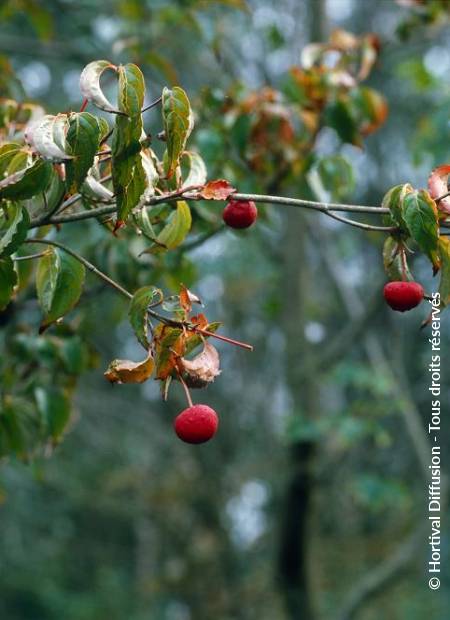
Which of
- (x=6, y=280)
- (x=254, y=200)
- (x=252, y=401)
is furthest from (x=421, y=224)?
(x=252, y=401)

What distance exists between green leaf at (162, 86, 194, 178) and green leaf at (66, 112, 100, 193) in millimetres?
109

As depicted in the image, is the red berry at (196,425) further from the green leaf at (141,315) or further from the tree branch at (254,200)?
the tree branch at (254,200)

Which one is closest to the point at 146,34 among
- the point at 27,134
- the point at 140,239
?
the point at 140,239

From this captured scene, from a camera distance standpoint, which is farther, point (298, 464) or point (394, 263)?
point (298, 464)

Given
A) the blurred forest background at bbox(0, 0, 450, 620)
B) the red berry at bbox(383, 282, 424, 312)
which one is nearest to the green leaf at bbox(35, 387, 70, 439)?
the blurred forest background at bbox(0, 0, 450, 620)

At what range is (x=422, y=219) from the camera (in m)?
0.97

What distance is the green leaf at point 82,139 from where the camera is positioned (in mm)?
964

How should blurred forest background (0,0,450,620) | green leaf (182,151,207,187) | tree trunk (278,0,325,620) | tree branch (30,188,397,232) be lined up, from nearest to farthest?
1. tree branch (30,188,397,232)
2. green leaf (182,151,207,187)
3. blurred forest background (0,0,450,620)
4. tree trunk (278,0,325,620)

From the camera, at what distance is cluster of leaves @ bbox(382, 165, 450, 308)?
0.97 m

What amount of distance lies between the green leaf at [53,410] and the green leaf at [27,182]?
922 mm

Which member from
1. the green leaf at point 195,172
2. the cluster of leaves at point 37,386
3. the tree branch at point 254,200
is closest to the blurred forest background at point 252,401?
the cluster of leaves at point 37,386

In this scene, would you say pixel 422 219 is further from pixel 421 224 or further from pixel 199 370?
pixel 199 370

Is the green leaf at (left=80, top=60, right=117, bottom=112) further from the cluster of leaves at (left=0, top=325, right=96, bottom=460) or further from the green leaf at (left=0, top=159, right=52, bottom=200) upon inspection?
the cluster of leaves at (left=0, top=325, right=96, bottom=460)

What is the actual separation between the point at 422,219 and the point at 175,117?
34 centimetres
